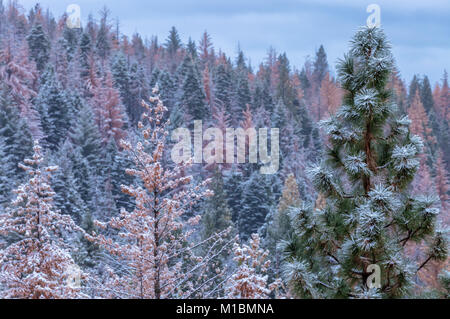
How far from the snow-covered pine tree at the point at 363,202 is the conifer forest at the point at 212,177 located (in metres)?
0.02

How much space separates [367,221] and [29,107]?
35452 millimetres

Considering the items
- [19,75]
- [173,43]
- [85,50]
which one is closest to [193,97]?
[19,75]

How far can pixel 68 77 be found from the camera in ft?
156

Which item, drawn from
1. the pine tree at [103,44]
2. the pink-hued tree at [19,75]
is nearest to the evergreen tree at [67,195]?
the pink-hued tree at [19,75]

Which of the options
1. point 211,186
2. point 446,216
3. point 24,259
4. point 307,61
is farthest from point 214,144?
point 307,61

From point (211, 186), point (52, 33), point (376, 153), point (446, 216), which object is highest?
point (52, 33)

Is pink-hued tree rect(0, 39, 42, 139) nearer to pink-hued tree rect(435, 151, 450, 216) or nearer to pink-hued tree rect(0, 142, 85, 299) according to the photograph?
pink-hued tree rect(435, 151, 450, 216)

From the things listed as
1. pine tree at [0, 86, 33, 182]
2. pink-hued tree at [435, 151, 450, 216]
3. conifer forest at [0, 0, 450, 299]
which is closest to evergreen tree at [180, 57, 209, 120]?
conifer forest at [0, 0, 450, 299]

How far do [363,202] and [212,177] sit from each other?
9.14 m

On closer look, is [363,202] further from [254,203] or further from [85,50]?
[85,50]

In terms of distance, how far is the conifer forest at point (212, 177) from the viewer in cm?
488

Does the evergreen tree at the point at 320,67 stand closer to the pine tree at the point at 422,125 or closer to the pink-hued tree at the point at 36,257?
the pine tree at the point at 422,125
